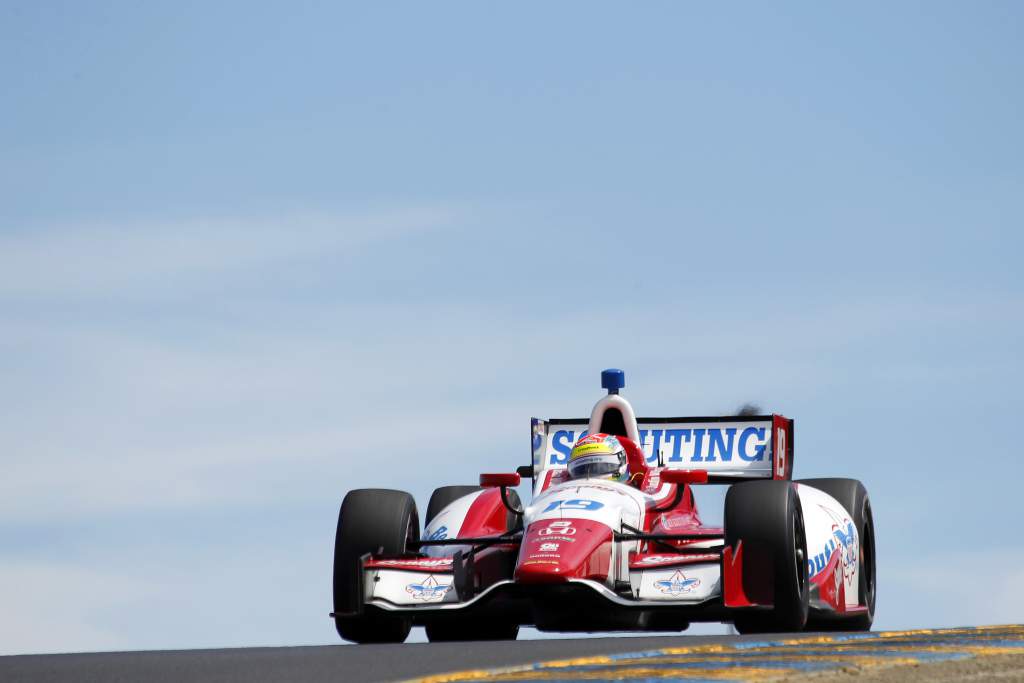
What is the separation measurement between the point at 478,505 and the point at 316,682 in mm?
7507

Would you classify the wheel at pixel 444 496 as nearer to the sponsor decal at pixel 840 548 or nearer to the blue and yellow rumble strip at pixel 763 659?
the sponsor decal at pixel 840 548

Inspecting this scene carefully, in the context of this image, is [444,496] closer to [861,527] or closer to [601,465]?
[601,465]

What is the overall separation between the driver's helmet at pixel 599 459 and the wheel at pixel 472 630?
1.68 meters

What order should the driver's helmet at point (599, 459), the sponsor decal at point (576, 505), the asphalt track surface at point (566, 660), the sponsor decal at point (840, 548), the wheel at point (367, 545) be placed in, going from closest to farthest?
the asphalt track surface at point (566, 660) < the sponsor decal at point (576, 505) < the wheel at point (367, 545) < the sponsor decal at point (840, 548) < the driver's helmet at point (599, 459)

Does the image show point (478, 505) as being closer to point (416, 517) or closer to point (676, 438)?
point (416, 517)

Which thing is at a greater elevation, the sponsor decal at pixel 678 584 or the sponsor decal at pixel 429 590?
the sponsor decal at pixel 678 584

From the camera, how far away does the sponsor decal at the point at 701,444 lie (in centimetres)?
1698

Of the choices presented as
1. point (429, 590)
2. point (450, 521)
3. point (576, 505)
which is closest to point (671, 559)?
point (576, 505)

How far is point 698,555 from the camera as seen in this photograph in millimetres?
13539

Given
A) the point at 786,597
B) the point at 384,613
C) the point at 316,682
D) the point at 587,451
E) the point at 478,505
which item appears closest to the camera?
the point at 316,682

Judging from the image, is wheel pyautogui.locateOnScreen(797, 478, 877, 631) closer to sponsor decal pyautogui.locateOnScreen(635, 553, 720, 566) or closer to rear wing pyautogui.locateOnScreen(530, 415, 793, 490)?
rear wing pyautogui.locateOnScreen(530, 415, 793, 490)

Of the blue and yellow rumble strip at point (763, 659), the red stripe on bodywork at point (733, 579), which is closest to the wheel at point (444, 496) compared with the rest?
the red stripe on bodywork at point (733, 579)

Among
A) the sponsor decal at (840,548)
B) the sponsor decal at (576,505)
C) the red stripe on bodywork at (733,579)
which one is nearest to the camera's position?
the red stripe on bodywork at (733,579)

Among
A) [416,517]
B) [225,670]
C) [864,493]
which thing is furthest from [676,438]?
[225,670]
